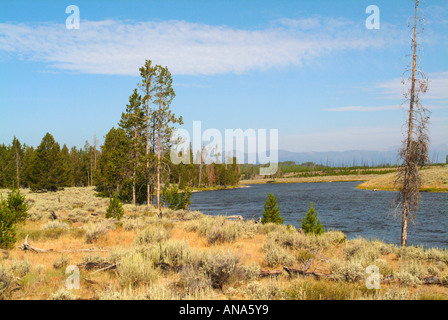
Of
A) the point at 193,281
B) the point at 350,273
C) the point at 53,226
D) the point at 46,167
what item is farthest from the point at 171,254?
the point at 46,167

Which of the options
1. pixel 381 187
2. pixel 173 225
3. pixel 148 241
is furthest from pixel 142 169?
pixel 381 187

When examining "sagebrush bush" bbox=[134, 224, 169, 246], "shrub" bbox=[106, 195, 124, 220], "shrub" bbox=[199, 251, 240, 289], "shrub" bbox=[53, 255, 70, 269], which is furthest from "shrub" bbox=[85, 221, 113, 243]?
"shrub" bbox=[199, 251, 240, 289]

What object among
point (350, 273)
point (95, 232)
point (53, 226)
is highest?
point (350, 273)

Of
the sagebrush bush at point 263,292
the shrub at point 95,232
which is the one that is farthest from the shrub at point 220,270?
the shrub at point 95,232

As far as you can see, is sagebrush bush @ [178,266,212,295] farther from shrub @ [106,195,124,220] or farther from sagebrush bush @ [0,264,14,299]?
shrub @ [106,195,124,220]

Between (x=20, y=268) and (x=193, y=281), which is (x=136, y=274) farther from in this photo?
Result: (x=20, y=268)

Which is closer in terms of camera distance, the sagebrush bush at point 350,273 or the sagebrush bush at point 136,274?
the sagebrush bush at point 136,274

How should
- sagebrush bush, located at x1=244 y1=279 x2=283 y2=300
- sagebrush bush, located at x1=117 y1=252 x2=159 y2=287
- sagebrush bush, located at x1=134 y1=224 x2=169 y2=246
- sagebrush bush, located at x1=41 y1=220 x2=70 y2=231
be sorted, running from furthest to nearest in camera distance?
1. sagebrush bush, located at x1=41 y1=220 x2=70 y2=231
2. sagebrush bush, located at x1=134 y1=224 x2=169 y2=246
3. sagebrush bush, located at x1=117 y1=252 x2=159 y2=287
4. sagebrush bush, located at x1=244 y1=279 x2=283 y2=300

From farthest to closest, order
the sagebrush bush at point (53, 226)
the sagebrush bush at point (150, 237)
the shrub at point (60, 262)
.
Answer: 1. the sagebrush bush at point (53, 226)
2. the sagebrush bush at point (150, 237)
3. the shrub at point (60, 262)

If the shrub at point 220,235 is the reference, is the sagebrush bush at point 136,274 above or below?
above

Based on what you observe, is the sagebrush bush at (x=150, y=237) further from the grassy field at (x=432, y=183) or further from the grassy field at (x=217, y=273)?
the grassy field at (x=432, y=183)
